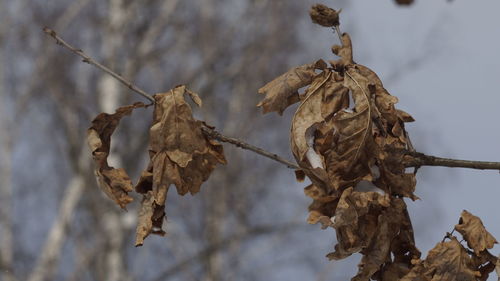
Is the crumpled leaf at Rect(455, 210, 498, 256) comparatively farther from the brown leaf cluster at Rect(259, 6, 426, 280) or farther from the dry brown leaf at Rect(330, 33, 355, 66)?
the dry brown leaf at Rect(330, 33, 355, 66)

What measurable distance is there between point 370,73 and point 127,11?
670 centimetres

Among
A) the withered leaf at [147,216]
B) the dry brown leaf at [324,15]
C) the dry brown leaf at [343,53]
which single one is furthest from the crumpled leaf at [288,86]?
the withered leaf at [147,216]

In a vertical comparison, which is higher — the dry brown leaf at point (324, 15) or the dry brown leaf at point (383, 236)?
the dry brown leaf at point (324, 15)

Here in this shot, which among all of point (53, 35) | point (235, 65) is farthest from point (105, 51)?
point (53, 35)

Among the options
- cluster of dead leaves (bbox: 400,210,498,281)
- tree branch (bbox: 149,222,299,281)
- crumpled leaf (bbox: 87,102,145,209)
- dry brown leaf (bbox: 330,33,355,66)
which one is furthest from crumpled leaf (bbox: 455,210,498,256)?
tree branch (bbox: 149,222,299,281)

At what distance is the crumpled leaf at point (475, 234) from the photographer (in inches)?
54.2

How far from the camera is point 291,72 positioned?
1.45 m

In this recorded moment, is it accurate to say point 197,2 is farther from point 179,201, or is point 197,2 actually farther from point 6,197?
point 6,197

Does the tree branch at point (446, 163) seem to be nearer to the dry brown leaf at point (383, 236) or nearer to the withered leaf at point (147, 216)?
the dry brown leaf at point (383, 236)

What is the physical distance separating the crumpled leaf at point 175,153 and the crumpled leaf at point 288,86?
12 centimetres

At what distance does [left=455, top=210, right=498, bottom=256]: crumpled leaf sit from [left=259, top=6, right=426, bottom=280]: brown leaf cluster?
9 cm

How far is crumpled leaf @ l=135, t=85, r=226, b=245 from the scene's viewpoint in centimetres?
141

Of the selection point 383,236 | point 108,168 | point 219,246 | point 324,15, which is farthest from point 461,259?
point 219,246

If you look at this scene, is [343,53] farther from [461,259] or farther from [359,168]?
[461,259]
